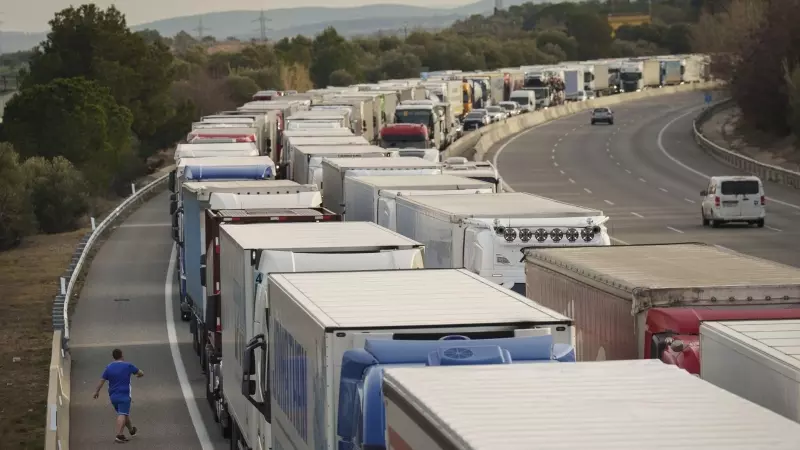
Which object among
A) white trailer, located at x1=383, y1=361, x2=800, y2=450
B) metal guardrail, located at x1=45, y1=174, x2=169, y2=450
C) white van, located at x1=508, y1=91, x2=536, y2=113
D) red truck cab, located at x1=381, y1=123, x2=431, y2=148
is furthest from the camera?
white van, located at x1=508, y1=91, x2=536, y2=113

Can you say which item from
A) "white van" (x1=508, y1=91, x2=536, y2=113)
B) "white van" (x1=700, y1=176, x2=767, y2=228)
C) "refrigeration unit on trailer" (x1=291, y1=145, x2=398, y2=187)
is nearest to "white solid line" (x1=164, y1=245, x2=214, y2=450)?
"refrigeration unit on trailer" (x1=291, y1=145, x2=398, y2=187)

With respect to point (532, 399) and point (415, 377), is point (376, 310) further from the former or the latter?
point (532, 399)

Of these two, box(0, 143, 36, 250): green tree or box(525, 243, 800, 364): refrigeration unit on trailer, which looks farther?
box(0, 143, 36, 250): green tree

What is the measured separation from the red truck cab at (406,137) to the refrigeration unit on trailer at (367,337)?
44398 mm

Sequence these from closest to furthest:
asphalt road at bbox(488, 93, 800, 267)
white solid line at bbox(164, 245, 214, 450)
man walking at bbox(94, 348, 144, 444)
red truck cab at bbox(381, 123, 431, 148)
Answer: man walking at bbox(94, 348, 144, 444), white solid line at bbox(164, 245, 214, 450), asphalt road at bbox(488, 93, 800, 267), red truck cab at bbox(381, 123, 431, 148)

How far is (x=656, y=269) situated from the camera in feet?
47.6

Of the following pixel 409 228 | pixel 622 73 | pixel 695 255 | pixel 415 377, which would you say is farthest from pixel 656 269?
pixel 622 73

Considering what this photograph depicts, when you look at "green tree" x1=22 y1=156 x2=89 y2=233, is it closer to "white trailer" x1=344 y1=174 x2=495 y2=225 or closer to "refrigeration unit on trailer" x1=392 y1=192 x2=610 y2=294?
"white trailer" x1=344 y1=174 x2=495 y2=225

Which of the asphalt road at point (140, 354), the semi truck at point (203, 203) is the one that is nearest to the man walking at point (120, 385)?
the asphalt road at point (140, 354)

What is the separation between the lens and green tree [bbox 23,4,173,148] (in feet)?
264

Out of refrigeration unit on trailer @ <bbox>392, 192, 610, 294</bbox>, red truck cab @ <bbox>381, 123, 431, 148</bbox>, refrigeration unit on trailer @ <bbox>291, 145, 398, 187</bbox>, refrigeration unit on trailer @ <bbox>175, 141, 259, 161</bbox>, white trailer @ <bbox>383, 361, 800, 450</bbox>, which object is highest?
white trailer @ <bbox>383, 361, 800, 450</bbox>

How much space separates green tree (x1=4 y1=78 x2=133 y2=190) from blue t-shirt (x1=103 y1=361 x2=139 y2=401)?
44.6 metres

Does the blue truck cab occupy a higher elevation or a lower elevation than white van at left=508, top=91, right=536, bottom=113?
higher

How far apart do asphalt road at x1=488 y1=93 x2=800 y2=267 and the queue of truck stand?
1724 centimetres
